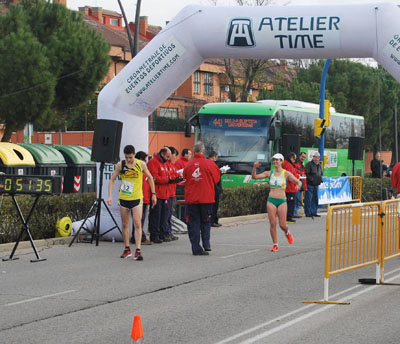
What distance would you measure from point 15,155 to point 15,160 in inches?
11.7

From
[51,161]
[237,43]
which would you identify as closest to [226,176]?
[51,161]

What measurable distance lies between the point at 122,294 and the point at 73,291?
2.25 feet

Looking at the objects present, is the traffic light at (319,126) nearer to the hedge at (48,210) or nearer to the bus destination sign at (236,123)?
the bus destination sign at (236,123)

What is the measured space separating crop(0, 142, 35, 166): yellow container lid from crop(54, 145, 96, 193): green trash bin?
10.4 feet

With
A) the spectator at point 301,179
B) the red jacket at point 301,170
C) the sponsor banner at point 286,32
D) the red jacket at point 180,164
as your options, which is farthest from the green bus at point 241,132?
the sponsor banner at point 286,32

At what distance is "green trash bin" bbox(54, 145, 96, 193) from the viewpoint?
1127 inches

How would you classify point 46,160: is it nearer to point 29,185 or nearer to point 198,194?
point 198,194

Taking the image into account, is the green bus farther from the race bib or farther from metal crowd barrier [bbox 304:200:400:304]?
metal crowd barrier [bbox 304:200:400:304]

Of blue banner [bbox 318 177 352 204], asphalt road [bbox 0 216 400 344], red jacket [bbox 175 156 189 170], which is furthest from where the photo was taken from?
blue banner [bbox 318 177 352 204]

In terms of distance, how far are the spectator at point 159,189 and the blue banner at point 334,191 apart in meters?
9.05

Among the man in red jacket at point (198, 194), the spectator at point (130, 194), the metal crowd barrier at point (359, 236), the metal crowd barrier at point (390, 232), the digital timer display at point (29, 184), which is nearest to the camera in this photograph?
the metal crowd barrier at point (359, 236)

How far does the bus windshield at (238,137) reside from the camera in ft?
93.8

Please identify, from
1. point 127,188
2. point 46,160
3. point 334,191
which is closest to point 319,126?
point 334,191

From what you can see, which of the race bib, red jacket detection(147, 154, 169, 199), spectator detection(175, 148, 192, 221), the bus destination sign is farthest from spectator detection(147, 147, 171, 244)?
the bus destination sign
